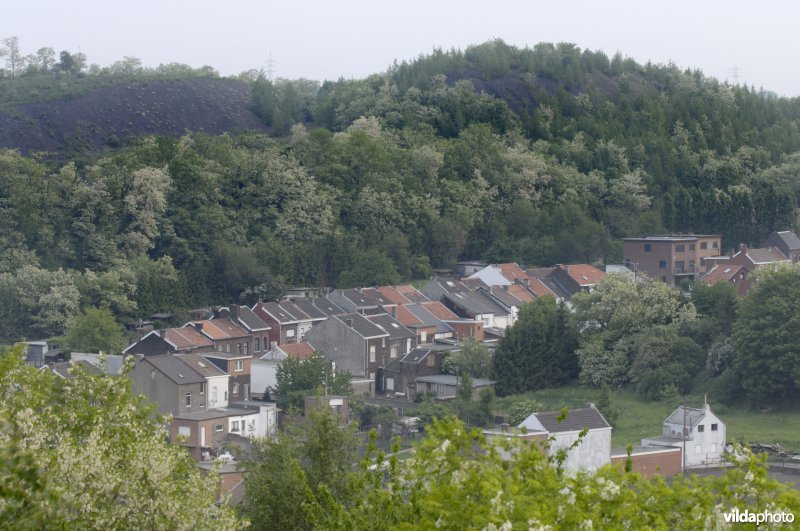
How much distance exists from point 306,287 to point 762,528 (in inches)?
1077

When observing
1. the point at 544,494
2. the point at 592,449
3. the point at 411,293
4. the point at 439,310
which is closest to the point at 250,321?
the point at 439,310

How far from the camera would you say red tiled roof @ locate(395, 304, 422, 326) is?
28.3 metres

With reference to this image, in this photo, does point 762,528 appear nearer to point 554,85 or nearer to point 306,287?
point 306,287

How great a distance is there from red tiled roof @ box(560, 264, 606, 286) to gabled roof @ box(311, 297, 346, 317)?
7.00 metres

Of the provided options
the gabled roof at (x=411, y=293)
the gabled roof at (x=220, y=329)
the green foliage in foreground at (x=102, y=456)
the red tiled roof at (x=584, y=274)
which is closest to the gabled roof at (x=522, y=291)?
the red tiled roof at (x=584, y=274)

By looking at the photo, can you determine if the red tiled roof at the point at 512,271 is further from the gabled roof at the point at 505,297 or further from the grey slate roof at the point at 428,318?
the grey slate roof at the point at 428,318

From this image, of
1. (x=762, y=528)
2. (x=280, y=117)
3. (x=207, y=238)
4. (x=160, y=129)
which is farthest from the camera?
(x=280, y=117)

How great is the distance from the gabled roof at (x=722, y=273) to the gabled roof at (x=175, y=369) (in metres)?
14.5

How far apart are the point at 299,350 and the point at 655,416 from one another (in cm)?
762

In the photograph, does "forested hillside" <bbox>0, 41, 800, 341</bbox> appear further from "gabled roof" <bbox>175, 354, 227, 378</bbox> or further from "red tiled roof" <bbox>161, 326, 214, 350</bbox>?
"gabled roof" <bbox>175, 354, 227, 378</bbox>

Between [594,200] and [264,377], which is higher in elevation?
[594,200]

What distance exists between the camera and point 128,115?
144ft

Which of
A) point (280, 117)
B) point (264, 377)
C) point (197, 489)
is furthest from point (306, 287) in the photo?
point (197, 489)

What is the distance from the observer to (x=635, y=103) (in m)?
49.2
